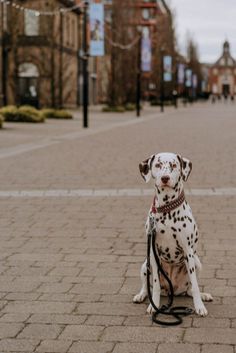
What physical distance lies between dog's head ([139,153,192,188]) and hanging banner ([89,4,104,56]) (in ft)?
83.2

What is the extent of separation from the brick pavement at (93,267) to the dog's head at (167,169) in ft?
3.03

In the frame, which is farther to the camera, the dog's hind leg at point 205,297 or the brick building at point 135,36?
the brick building at point 135,36

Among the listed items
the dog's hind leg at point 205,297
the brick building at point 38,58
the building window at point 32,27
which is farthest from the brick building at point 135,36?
the dog's hind leg at point 205,297

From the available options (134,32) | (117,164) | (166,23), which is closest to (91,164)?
(117,164)

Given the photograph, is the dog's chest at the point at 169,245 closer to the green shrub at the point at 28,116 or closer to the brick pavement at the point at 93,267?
the brick pavement at the point at 93,267

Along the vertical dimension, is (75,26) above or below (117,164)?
above

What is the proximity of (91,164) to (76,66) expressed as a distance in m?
49.0

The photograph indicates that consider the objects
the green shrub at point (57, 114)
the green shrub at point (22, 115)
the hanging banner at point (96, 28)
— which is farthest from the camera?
the green shrub at point (57, 114)

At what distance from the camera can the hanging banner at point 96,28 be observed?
29.4 metres

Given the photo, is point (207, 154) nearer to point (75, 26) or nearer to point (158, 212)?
point (158, 212)

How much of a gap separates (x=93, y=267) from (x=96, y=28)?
2466 centimetres

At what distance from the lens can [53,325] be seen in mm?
4809

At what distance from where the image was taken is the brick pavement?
179 inches

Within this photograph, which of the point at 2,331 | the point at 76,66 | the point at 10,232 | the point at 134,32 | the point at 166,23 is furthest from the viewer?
the point at 166,23
